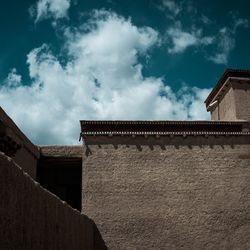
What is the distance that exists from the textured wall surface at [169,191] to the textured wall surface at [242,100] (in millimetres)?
2072

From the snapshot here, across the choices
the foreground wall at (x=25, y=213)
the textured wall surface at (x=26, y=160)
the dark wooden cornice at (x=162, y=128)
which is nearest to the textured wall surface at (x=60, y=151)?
the textured wall surface at (x=26, y=160)

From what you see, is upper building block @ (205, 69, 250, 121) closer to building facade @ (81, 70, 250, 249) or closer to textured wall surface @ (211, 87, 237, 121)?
textured wall surface @ (211, 87, 237, 121)

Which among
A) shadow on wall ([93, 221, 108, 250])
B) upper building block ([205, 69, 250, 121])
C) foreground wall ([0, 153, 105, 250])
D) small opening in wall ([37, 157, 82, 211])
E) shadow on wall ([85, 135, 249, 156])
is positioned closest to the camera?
foreground wall ([0, 153, 105, 250])

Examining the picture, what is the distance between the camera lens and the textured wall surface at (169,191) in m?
14.1

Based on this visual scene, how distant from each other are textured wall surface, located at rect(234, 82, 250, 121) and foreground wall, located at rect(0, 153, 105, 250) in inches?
525

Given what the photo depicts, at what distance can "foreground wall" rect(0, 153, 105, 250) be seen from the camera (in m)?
3.23

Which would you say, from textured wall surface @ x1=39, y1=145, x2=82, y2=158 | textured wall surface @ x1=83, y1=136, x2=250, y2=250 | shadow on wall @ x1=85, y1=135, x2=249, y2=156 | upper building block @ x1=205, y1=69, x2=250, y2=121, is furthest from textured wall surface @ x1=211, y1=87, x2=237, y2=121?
textured wall surface @ x1=39, y1=145, x2=82, y2=158

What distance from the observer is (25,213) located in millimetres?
3797

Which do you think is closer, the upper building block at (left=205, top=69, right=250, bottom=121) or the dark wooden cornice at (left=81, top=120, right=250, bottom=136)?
the dark wooden cornice at (left=81, top=120, right=250, bottom=136)

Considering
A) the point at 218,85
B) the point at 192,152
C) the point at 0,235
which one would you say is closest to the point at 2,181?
the point at 0,235

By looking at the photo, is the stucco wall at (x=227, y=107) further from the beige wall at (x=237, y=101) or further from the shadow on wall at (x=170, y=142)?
the shadow on wall at (x=170, y=142)

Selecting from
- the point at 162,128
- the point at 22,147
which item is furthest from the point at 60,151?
the point at 162,128

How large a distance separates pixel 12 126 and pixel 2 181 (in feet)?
29.9

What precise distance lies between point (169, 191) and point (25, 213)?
1131 cm
